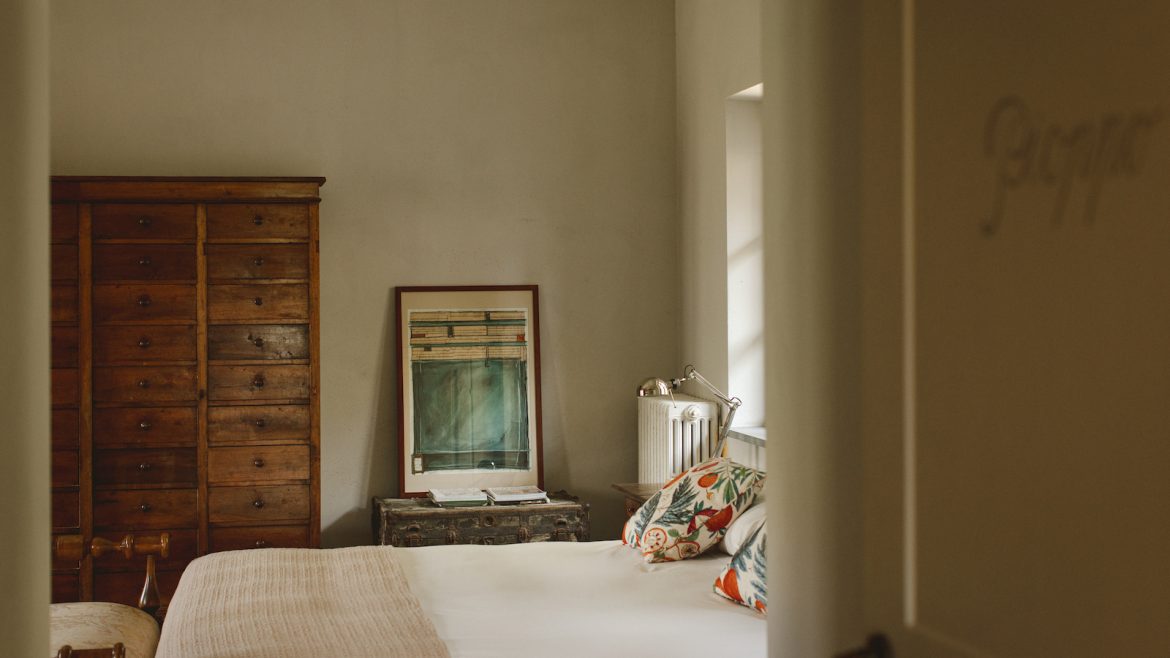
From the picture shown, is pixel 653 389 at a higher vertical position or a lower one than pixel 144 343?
lower

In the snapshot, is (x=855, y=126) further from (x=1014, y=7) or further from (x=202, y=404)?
(x=202, y=404)

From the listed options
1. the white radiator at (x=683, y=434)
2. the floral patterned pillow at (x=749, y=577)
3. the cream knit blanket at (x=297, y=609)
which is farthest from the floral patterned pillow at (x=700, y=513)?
the white radiator at (x=683, y=434)

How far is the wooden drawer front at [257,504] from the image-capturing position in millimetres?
4694

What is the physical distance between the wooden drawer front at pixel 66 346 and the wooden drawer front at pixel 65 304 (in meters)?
0.05

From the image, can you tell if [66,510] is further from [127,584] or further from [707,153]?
[707,153]

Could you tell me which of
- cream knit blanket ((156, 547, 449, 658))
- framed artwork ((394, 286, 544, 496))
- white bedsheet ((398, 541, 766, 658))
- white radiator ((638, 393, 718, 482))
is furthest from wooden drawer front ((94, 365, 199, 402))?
white radiator ((638, 393, 718, 482))

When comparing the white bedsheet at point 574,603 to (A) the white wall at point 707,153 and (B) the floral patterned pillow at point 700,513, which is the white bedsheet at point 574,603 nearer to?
(B) the floral patterned pillow at point 700,513

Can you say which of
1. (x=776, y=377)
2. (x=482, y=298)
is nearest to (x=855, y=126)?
(x=776, y=377)

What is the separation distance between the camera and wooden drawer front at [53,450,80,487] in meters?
4.57

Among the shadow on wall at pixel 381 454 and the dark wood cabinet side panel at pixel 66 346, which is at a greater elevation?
the dark wood cabinet side panel at pixel 66 346

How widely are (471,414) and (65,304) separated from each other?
187 cm

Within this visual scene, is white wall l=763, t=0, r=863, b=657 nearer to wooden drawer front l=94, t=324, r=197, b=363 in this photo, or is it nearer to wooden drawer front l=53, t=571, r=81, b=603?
wooden drawer front l=94, t=324, r=197, b=363

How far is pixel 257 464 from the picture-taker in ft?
15.5

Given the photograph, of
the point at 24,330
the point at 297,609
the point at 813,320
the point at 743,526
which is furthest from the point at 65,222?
the point at 813,320
